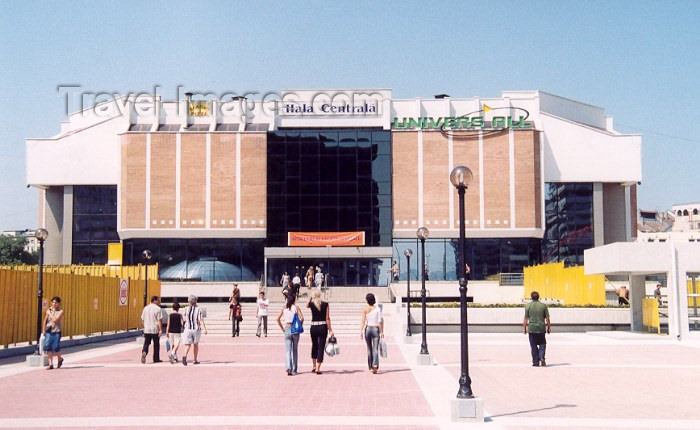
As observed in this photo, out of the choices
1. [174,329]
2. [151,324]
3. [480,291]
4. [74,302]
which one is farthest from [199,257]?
[151,324]

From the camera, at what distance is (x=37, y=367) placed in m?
19.1

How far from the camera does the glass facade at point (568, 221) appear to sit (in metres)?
63.8

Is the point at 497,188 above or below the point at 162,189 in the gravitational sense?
below

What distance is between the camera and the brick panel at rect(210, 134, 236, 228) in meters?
61.7

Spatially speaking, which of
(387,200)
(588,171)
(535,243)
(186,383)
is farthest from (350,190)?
(186,383)

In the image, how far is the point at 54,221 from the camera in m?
66.8

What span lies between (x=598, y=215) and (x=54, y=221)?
4370 cm

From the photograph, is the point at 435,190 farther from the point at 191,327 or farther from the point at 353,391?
the point at 353,391

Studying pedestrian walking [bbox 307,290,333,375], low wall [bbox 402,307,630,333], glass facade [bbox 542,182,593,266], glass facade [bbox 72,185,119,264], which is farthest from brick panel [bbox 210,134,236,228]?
pedestrian walking [bbox 307,290,333,375]

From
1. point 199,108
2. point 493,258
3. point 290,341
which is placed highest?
point 199,108

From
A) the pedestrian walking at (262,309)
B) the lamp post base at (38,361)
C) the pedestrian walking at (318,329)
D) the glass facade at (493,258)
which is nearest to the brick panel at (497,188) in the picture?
the glass facade at (493,258)

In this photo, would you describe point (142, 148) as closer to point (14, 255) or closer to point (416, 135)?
point (416, 135)

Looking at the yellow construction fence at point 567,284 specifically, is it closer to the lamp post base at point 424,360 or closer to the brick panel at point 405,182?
the brick panel at point 405,182

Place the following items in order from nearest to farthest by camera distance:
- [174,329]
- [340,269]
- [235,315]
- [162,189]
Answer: [174,329], [235,315], [162,189], [340,269]
